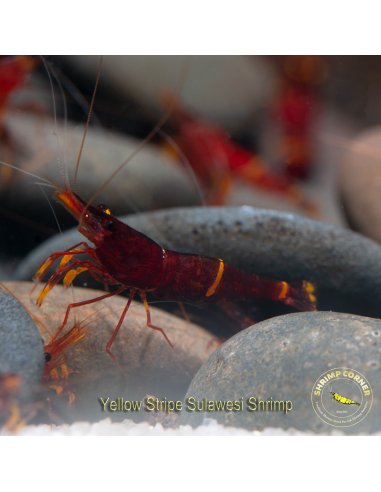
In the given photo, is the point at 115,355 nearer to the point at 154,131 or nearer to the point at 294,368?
the point at 294,368

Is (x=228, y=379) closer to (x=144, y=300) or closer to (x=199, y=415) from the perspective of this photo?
(x=199, y=415)

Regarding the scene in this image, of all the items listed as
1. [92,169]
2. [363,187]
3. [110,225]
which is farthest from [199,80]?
[363,187]

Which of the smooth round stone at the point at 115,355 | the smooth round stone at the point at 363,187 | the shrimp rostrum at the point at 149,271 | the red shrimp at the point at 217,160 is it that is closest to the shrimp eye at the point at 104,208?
the shrimp rostrum at the point at 149,271

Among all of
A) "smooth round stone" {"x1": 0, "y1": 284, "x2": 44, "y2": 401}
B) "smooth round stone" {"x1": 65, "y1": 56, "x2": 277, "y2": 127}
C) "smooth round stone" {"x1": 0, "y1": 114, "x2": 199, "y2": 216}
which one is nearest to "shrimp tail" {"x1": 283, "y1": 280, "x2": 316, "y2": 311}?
"smooth round stone" {"x1": 0, "y1": 114, "x2": 199, "y2": 216}

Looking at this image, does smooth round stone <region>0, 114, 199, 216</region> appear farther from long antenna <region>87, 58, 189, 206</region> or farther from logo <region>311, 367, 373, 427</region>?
logo <region>311, 367, 373, 427</region>

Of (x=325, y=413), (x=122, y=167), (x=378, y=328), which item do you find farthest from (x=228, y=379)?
(x=122, y=167)

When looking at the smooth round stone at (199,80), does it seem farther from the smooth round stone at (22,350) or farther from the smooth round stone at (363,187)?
the smooth round stone at (22,350)
